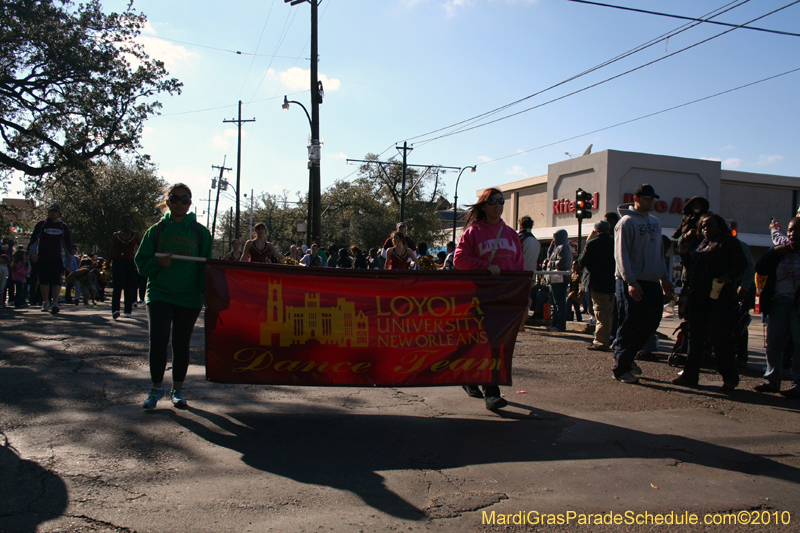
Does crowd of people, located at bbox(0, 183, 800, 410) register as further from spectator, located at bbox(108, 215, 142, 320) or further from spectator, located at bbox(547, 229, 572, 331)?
spectator, located at bbox(108, 215, 142, 320)

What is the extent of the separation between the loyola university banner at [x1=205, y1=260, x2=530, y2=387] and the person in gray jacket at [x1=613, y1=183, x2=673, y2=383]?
1.86m

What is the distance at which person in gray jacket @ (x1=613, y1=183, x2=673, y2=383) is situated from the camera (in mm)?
6047

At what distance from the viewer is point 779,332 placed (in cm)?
595

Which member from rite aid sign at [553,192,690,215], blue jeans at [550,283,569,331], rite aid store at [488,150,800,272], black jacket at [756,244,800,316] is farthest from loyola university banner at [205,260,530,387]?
rite aid sign at [553,192,690,215]

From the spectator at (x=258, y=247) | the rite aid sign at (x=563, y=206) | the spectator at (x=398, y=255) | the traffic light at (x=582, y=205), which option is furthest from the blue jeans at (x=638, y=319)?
the rite aid sign at (x=563, y=206)

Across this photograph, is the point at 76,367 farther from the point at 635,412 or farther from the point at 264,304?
the point at 635,412

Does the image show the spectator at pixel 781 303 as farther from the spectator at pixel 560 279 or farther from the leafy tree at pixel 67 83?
the leafy tree at pixel 67 83

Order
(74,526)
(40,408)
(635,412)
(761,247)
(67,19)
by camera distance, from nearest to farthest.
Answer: (74,526) → (40,408) → (635,412) → (67,19) → (761,247)

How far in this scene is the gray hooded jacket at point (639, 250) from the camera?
6039 mm

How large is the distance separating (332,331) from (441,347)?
89cm

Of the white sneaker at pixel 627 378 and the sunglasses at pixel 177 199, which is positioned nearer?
the sunglasses at pixel 177 199

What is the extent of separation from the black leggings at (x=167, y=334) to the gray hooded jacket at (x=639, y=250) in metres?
4.19

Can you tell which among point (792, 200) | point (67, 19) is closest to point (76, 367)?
point (67, 19)

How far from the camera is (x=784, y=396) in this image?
5789mm
